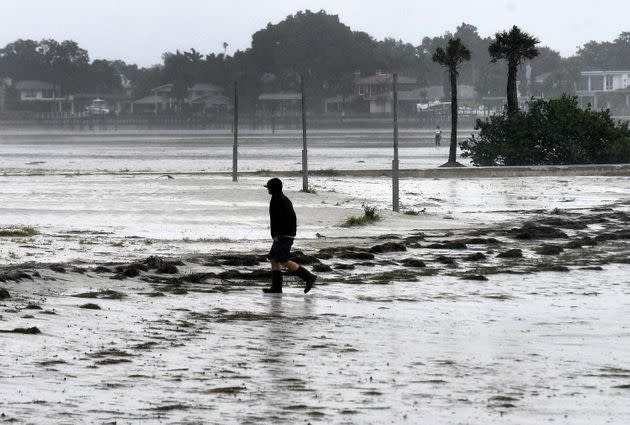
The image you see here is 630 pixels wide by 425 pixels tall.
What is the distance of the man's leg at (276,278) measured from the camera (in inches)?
646

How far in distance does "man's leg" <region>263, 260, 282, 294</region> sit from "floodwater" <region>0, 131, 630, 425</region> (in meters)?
0.12

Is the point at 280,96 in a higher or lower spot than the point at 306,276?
higher

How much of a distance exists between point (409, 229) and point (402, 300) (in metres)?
11.0

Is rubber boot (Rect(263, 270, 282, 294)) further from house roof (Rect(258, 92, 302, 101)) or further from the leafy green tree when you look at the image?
house roof (Rect(258, 92, 302, 101))

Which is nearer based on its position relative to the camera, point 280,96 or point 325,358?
point 325,358

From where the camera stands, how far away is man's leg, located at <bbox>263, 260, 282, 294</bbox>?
646 inches

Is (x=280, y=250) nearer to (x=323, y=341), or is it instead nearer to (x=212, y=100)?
(x=323, y=341)

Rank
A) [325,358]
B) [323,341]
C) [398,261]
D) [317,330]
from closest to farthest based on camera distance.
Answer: [325,358] → [323,341] → [317,330] → [398,261]

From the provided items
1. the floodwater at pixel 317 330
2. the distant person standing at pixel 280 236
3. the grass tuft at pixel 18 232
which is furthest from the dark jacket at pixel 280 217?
the grass tuft at pixel 18 232

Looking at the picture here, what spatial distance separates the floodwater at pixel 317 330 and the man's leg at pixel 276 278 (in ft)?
0.40

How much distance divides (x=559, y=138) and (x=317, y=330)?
4328cm

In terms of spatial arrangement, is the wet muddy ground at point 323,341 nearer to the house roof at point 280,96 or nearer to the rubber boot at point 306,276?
the rubber boot at point 306,276

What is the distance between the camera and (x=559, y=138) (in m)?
55.7

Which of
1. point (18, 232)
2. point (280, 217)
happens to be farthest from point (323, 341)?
point (18, 232)
